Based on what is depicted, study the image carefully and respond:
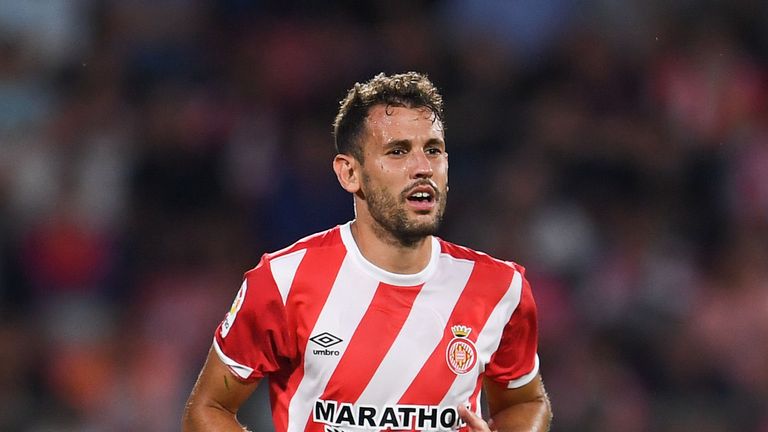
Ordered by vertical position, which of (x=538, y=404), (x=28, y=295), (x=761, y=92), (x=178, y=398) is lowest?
(x=178, y=398)

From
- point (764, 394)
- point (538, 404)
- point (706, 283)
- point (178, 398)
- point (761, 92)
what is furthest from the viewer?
point (761, 92)

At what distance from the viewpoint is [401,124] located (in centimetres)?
395

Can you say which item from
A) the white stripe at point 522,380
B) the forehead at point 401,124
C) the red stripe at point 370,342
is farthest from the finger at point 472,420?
the forehead at point 401,124

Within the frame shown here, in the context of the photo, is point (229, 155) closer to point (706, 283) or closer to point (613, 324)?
point (613, 324)

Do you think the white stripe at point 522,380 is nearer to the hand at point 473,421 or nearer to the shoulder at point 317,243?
the hand at point 473,421

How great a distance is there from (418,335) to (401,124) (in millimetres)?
690

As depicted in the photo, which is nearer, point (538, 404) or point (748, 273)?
point (538, 404)

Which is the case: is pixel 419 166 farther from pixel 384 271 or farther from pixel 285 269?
pixel 285 269

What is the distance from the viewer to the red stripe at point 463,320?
3877mm

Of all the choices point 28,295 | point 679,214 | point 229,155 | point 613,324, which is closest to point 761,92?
point 679,214

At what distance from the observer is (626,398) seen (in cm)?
744

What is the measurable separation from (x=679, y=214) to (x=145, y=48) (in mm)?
3857

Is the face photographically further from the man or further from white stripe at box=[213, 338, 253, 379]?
white stripe at box=[213, 338, 253, 379]

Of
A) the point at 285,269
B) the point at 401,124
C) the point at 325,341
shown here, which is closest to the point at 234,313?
the point at 285,269
